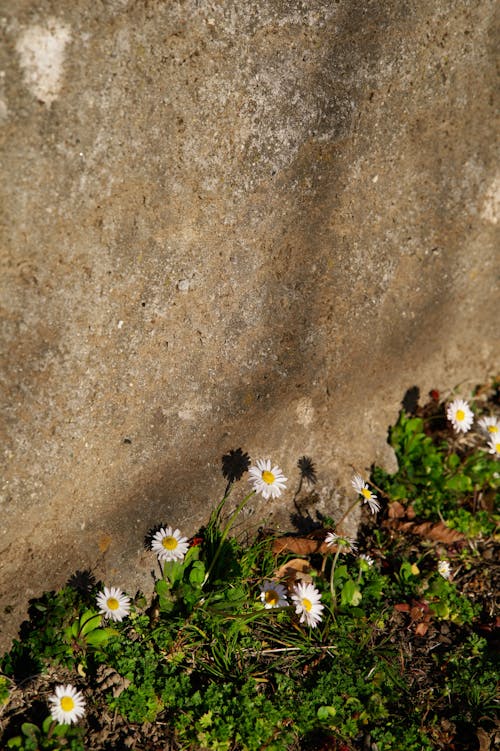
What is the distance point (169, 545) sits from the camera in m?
2.54

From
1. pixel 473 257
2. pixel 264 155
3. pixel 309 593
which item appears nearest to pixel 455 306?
pixel 473 257

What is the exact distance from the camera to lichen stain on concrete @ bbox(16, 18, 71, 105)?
1.80m

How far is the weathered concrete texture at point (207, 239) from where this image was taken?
2.02 metres

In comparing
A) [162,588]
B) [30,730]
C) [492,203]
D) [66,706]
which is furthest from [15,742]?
[492,203]

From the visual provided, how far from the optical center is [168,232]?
2.33 meters

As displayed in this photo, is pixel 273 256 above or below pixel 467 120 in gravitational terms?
below

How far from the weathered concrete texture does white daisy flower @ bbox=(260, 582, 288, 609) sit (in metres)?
0.37

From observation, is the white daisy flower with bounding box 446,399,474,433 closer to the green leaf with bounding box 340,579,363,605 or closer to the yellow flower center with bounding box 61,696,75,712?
the green leaf with bounding box 340,579,363,605

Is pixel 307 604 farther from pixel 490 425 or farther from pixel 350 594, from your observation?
pixel 490 425

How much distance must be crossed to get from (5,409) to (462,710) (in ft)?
6.77

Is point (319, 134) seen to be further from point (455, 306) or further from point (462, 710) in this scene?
point (462, 710)

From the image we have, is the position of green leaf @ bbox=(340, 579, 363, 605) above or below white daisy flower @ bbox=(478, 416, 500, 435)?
below

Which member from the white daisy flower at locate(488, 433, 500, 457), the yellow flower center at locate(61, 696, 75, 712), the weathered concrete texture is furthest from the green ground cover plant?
the white daisy flower at locate(488, 433, 500, 457)

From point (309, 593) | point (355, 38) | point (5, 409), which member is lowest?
point (309, 593)
